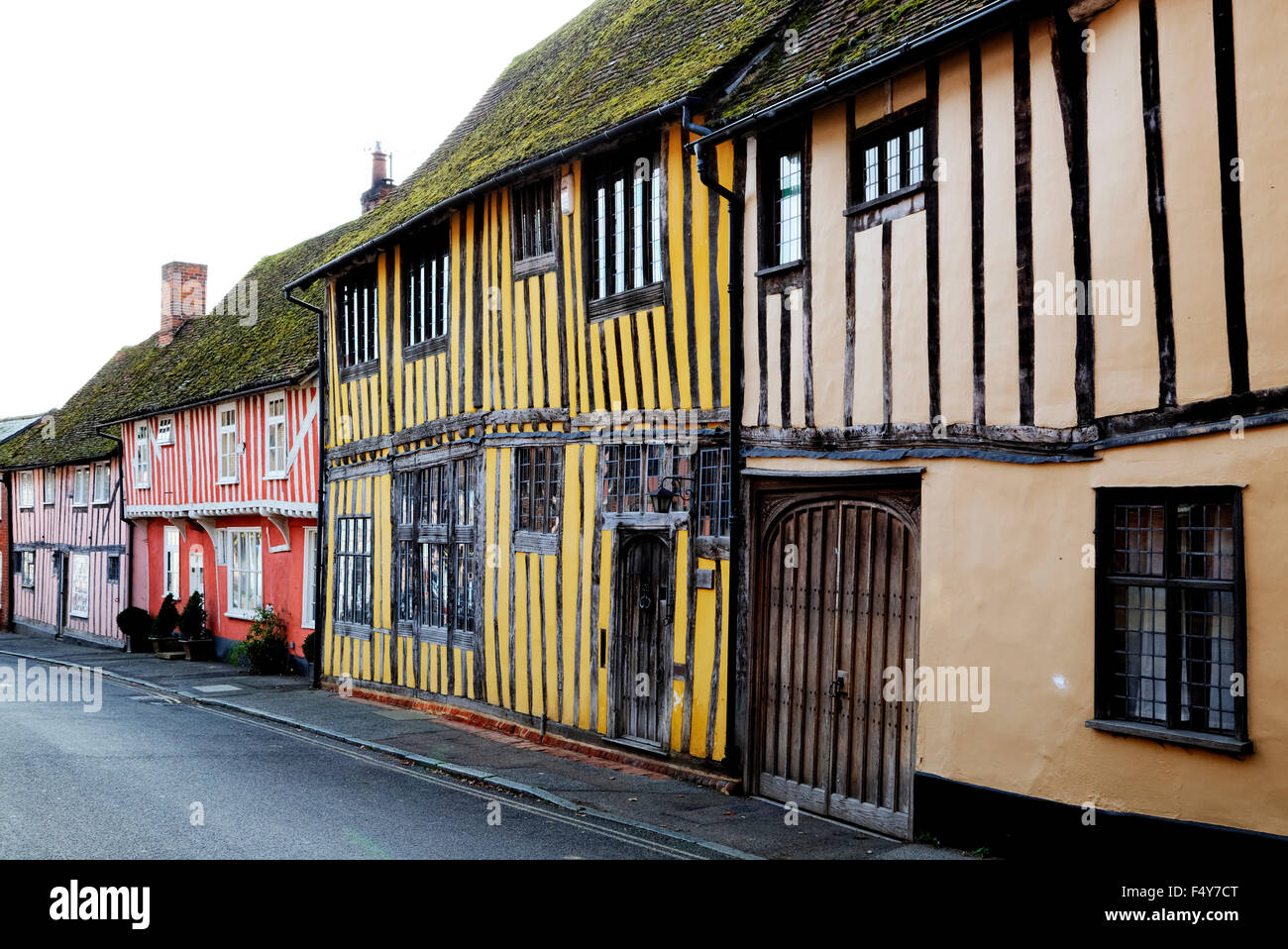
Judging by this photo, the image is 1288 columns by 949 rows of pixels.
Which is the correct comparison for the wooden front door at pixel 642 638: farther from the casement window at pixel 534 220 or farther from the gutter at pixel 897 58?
the gutter at pixel 897 58

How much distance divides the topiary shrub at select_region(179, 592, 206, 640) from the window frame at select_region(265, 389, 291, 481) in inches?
183

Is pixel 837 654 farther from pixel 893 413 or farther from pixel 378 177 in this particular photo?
pixel 378 177

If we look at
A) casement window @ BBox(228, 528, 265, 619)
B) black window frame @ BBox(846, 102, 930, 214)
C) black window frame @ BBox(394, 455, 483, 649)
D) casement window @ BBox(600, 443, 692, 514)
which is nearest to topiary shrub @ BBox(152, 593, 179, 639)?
casement window @ BBox(228, 528, 265, 619)

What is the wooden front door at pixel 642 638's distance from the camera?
1097 centimetres

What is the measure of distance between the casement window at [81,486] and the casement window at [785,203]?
26.3 meters

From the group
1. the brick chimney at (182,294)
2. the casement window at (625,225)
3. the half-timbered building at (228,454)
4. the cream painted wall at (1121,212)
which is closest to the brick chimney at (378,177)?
the half-timbered building at (228,454)

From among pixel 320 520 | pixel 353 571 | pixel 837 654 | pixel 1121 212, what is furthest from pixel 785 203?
pixel 320 520

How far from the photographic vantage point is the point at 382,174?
2503cm

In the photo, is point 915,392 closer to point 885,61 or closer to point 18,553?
point 885,61

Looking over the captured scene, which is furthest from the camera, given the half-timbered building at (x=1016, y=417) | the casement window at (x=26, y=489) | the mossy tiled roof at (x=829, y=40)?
the casement window at (x=26, y=489)

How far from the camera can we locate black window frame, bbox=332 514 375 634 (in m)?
17.1

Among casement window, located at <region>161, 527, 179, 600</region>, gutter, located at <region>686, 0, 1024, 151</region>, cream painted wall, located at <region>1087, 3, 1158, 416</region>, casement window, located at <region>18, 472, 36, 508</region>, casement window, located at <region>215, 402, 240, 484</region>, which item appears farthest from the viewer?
casement window, located at <region>18, 472, 36, 508</region>

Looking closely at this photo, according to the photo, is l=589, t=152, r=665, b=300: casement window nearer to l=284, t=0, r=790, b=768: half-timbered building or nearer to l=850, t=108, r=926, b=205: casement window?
l=284, t=0, r=790, b=768: half-timbered building
